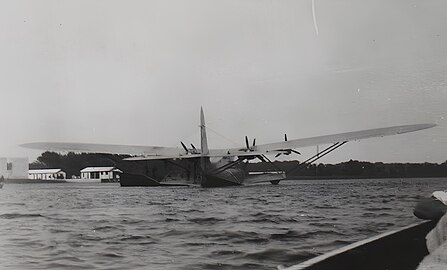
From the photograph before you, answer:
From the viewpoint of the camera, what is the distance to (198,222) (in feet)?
4.84

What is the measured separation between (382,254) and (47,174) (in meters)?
1.02

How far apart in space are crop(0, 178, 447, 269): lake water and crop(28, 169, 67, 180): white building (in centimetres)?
3

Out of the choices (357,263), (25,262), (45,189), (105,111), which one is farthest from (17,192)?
(357,263)

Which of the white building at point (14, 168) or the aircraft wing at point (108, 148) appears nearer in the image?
the aircraft wing at point (108, 148)

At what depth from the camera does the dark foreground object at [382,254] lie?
138cm

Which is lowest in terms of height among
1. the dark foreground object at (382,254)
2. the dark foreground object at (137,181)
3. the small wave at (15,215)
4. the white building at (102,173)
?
the dark foreground object at (382,254)

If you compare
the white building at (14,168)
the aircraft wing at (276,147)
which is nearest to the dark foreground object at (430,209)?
the aircraft wing at (276,147)

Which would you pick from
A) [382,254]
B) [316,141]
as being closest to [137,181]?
[316,141]

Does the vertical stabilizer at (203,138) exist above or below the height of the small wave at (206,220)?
above

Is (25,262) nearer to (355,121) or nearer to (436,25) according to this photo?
(355,121)

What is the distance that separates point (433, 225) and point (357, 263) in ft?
0.78

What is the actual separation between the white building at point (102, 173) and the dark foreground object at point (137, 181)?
2 cm

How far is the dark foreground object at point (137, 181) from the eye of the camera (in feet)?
4.68

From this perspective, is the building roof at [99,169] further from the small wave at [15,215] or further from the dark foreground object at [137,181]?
the small wave at [15,215]
